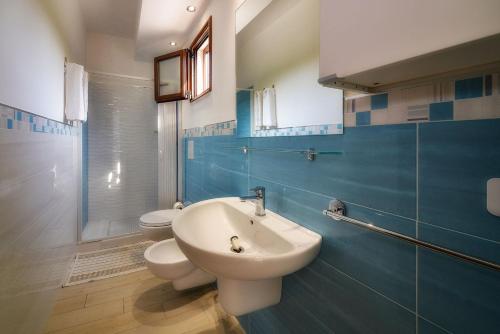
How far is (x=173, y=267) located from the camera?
5.41ft

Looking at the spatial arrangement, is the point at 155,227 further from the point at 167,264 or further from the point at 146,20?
the point at 146,20

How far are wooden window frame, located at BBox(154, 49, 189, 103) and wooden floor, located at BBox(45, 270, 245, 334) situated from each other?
1867 mm

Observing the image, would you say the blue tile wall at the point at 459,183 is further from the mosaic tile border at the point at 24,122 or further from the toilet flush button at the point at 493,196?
the mosaic tile border at the point at 24,122

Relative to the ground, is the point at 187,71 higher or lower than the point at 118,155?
higher

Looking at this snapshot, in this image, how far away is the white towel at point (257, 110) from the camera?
1403mm

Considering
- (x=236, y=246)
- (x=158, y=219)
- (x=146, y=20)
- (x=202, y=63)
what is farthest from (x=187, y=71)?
(x=236, y=246)

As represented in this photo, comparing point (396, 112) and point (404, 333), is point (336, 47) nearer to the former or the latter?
point (396, 112)

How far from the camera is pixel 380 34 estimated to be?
1.74 feet

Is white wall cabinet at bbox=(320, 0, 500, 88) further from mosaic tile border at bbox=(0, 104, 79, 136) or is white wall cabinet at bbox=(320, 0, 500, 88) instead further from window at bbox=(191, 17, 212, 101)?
window at bbox=(191, 17, 212, 101)

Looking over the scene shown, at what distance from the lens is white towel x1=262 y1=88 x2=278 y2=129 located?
131 centimetres

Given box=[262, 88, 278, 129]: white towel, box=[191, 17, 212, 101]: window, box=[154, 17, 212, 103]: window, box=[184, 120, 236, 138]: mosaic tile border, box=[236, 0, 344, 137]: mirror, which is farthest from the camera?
box=[154, 17, 212, 103]: window

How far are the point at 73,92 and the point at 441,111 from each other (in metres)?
2.36

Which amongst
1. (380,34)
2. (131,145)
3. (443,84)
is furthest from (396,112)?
(131,145)

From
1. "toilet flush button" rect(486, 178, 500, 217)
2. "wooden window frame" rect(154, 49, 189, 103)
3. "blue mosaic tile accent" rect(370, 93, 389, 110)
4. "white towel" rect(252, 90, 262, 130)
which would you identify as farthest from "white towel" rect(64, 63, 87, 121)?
"toilet flush button" rect(486, 178, 500, 217)
